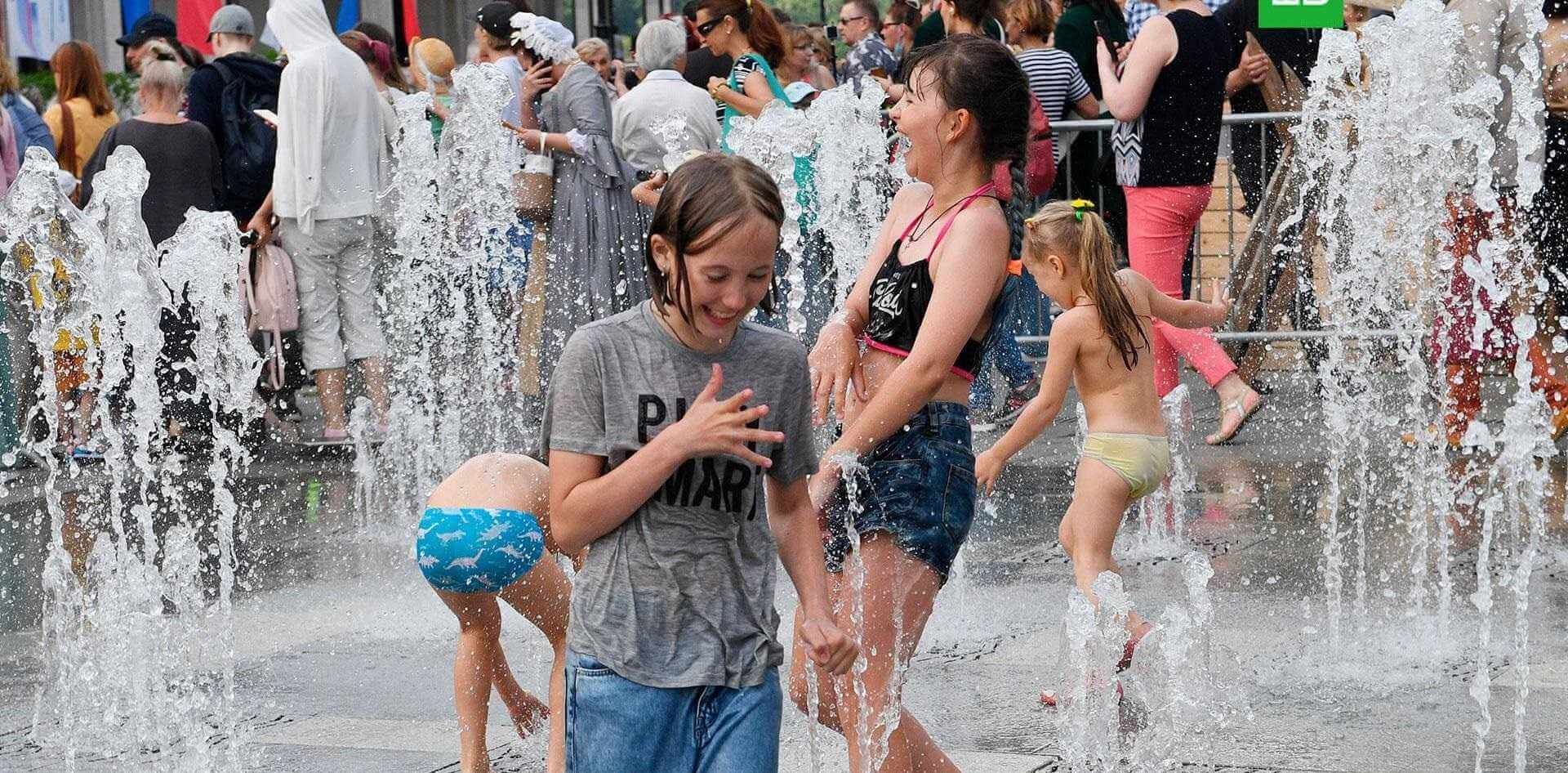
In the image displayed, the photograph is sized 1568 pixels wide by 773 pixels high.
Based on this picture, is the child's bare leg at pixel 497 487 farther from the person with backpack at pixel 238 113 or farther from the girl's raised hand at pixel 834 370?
the person with backpack at pixel 238 113

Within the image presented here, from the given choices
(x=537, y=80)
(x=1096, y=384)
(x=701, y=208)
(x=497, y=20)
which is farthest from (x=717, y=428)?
(x=497, y=20)

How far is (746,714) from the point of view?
2748 millimetres

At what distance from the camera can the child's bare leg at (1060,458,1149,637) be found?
4.48 metres

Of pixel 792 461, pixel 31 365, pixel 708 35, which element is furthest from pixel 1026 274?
pixel 792 461

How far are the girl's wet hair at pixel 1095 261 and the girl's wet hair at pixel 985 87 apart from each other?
1105mm

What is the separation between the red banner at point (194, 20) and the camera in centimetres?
2006

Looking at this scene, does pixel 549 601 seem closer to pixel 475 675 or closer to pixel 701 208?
pixel 475 675

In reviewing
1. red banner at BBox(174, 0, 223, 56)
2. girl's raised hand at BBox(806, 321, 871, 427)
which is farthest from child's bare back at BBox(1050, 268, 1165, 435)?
red banner at BBox(174, 0, 223, 56)

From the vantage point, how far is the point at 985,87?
3.42 metres

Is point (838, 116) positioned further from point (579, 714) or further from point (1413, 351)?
point (579, 714)

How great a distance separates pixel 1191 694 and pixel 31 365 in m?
7.16

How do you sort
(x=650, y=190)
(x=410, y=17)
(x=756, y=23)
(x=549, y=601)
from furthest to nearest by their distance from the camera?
1. (x=410, y=17)
2. (x=756, y=23)
3. (x=650, y=190)
4. (x=549, y=601)

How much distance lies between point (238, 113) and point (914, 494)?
7.51m

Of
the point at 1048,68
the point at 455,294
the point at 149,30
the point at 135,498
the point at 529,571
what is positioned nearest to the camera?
the point at 529,571
